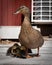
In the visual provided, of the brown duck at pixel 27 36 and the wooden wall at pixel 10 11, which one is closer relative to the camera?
the brown duck at pixel 27 36

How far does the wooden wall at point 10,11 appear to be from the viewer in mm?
5957

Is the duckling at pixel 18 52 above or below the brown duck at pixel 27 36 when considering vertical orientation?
below

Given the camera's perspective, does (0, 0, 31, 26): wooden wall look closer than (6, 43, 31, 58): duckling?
No

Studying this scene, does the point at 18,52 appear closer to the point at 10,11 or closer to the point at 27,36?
the point at 27,36

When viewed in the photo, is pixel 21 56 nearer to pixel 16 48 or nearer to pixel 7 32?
pixel 16 48

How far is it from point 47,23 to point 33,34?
3920 mm

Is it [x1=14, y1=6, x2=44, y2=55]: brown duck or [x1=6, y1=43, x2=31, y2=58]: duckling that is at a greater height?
[x1=14, y1=6, x2=44, y2=55]: brown duck

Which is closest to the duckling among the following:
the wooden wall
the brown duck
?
the brown duck

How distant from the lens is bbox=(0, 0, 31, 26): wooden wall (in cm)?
596

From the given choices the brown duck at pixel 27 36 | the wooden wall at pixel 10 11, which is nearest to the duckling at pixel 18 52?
the brown duck at pixel 27 36

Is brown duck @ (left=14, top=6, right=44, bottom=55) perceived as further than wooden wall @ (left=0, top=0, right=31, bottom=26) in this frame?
No

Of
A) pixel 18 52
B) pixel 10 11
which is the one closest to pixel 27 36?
pixel 18 52

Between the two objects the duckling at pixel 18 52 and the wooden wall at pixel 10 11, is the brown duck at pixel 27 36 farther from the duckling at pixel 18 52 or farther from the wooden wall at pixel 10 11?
the wooden wall at pixel 10 11

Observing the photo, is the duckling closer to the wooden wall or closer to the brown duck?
the brown duck
